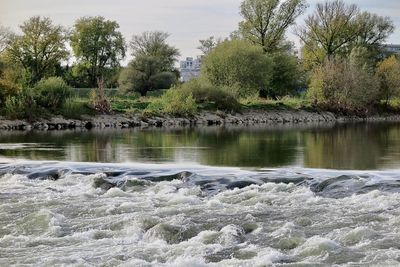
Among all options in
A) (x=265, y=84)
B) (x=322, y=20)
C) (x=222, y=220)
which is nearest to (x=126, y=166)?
(x=222, y=220)

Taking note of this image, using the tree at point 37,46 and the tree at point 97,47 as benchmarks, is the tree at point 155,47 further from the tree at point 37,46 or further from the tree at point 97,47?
the tree at point 37,46

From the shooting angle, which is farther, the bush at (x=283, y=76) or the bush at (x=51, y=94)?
the bush at (x=283, y=76)

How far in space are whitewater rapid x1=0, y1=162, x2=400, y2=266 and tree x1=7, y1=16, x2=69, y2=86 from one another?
172 ft

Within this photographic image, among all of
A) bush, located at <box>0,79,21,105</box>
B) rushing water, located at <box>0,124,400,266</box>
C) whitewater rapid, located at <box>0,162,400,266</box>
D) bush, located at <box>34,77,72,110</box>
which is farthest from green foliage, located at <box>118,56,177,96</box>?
whitewater rapid, located at <box>0,162,400,266</box>

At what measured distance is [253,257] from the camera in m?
9.49

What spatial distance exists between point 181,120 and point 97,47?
3619 centimetres

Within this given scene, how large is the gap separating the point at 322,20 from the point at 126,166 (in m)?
63.9

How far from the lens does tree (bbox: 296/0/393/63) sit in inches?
3105

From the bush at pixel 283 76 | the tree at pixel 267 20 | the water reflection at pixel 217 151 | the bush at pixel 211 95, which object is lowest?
the water reflection at pixel 217 151

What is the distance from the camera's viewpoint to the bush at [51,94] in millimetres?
44625

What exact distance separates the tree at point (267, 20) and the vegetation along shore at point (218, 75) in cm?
12

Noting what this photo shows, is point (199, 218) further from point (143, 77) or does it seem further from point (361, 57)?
point (361, 57)

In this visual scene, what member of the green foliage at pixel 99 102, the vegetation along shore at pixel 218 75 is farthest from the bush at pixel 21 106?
the green foliage at pixel 99 102

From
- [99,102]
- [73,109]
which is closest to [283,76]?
[99,102]
